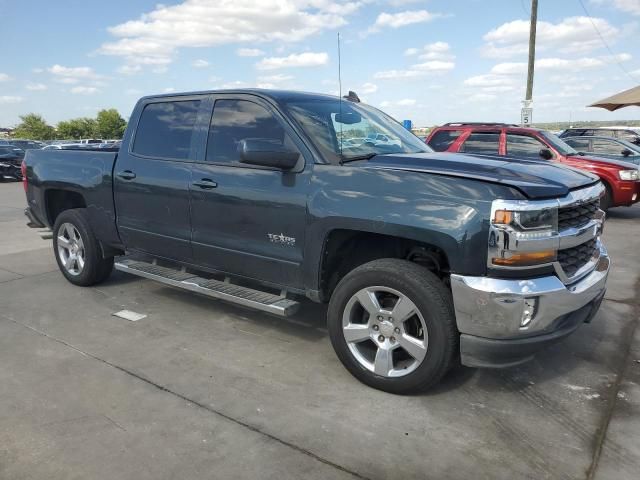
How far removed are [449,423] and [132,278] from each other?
13.4ft

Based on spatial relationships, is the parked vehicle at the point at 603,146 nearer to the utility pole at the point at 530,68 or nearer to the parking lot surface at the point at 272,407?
the utility pole at the point at 530,68

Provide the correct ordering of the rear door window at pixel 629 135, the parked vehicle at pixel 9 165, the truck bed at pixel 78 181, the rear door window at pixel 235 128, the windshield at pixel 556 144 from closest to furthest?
the rear door window at pixel 235 128
the truck bed at pixel 78 181
the windshield at pixel 556 144
the rear door window at pixel 629 135
the parked vehicle at pixel 9 165

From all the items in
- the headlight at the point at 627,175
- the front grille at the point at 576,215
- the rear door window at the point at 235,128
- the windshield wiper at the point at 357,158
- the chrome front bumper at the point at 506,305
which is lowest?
the headlight at the point at 627,175

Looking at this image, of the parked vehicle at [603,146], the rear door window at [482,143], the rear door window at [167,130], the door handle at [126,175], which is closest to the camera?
the rear door window at [167,130]

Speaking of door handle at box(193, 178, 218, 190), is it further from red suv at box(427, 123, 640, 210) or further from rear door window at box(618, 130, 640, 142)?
rear door window at box(618, 130, 640, 142)

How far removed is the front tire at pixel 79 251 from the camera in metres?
5.16

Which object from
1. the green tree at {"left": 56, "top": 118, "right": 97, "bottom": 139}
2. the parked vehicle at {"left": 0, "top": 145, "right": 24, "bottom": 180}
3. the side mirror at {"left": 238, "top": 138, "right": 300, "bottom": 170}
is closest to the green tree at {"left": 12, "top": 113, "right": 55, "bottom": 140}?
the green tree at {"left": 56, "top": 118, "right": 97, "bottom": 139}

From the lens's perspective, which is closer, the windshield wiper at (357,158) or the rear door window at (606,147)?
the windshield wiper at (357,158)

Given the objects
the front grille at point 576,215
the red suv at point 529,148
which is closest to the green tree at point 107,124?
the red suv at point 529,148

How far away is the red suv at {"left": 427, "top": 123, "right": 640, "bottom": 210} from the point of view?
9344 millimetres

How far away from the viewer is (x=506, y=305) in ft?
9.05

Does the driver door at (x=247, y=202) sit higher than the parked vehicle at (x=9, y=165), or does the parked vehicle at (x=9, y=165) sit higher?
the driver door at (x=247, y=202)

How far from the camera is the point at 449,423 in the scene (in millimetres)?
2945

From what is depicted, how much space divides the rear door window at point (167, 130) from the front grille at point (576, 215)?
2.80m
